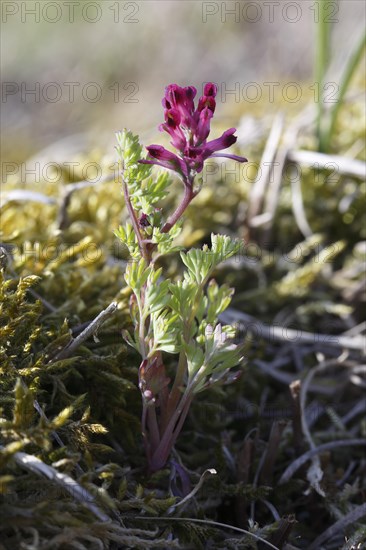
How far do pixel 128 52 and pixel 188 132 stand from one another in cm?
604

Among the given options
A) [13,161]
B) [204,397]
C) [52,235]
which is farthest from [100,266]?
[13,161]

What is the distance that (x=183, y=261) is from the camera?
3.69 feet

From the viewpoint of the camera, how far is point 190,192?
3.70 ft

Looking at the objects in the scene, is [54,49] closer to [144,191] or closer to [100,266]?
[100,266]

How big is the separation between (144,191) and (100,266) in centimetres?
68

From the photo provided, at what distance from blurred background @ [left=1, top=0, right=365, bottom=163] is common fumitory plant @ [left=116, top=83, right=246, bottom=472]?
12.1 ft

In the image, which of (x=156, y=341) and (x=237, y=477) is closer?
(x=156, y=341)

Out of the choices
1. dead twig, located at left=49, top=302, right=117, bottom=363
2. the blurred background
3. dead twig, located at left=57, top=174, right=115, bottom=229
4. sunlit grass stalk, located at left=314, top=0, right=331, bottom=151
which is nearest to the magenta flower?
dead twig, located at left=49, top=302, right=117, bottom=363

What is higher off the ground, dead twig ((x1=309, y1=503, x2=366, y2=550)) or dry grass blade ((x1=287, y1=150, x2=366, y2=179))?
dry grass blade ((x1=287, y1=150, x2=366, y2=179))

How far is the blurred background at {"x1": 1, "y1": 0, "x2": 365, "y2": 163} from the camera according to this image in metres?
5.35

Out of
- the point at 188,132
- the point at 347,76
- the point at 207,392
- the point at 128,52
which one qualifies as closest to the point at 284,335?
the point at 207,392

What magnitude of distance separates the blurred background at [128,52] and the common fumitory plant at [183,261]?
3676mm

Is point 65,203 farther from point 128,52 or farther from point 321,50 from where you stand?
point 128,52

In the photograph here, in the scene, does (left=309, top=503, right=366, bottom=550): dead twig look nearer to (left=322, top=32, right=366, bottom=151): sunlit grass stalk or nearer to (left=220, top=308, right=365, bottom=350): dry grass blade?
(left=220, top=308, right=365, bottom=350): dry grass blade
